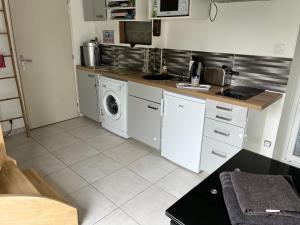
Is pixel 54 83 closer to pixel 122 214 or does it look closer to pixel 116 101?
pixel 116 101

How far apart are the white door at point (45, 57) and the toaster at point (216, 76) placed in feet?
7.49

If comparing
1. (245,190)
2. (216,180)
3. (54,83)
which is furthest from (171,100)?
(54,83)

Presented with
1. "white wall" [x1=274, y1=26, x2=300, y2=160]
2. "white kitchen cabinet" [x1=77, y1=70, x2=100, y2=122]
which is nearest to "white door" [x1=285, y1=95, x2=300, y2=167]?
"white wall" [x1=274, y1=26, x2=300, y2=160]

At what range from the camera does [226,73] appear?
8.37ft

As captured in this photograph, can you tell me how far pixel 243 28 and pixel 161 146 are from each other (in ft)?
5.14

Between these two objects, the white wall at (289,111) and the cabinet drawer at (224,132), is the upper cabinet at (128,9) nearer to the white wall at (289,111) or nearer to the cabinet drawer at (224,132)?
the cabinet drawer at (224,132)

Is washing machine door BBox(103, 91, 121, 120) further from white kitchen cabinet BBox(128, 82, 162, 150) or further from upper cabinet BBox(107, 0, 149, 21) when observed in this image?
upper cabinet BBox(107, 0, 149, 21)

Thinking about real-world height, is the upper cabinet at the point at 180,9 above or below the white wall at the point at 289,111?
above

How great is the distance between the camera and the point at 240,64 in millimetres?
2488

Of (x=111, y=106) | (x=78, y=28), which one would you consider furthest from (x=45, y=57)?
(x=111, y=106)

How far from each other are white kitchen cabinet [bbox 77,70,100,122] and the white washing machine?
14 centimetres

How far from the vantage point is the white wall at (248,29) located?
2139 millimetres

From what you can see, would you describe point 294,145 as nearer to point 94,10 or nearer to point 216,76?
point 216,76

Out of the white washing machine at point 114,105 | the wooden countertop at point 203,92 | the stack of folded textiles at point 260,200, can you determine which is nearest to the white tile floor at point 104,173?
the white washing machine at point 114,105
